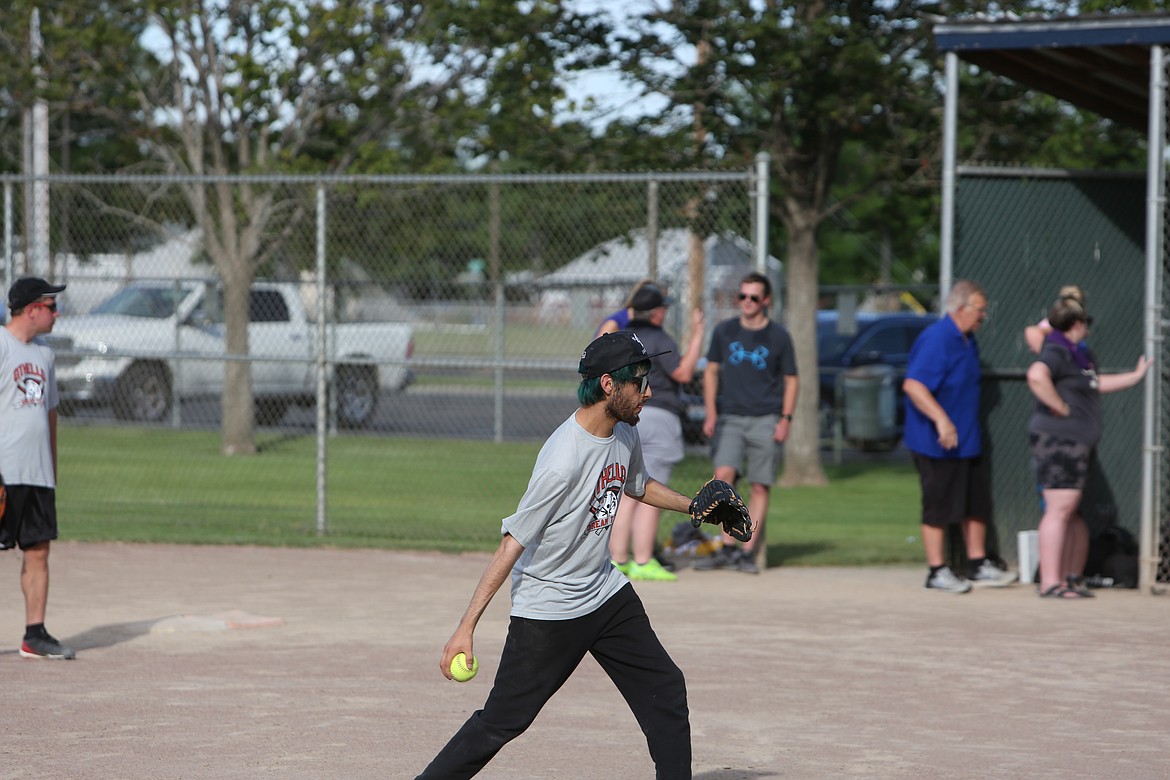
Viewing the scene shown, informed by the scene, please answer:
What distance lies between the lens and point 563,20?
48.4 feet

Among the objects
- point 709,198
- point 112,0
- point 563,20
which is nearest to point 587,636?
point 709,198

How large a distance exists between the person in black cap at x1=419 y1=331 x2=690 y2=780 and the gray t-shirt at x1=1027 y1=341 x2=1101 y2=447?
543cm

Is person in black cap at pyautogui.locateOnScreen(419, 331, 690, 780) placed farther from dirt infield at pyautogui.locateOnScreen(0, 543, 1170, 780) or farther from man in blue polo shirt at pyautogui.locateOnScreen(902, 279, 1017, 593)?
man in blue polo shirt at pyautogui.locateOnScreen(902, 279, 1017, 593)

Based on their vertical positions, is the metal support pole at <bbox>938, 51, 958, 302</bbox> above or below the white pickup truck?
above

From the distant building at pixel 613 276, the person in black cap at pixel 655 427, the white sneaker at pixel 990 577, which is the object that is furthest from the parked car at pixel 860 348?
the person in black cap at pixel 655 427

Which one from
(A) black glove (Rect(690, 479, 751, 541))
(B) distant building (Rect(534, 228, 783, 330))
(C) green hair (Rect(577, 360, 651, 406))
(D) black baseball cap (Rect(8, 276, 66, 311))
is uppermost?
(B) distant building (Rect(534, 228, 783, 330))

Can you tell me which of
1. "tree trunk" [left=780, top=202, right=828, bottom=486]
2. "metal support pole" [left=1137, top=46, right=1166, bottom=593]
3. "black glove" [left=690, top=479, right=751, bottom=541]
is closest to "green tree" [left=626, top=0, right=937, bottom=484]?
"tree trunk" [left=780, top=202, right=828, bottom=486]

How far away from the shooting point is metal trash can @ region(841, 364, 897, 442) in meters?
18.6

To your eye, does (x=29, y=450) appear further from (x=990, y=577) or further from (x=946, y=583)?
(x=990, y=577)

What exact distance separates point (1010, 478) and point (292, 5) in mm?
9108

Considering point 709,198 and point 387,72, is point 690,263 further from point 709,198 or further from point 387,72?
point 387,72

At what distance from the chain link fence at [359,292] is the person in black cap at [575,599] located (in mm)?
8721

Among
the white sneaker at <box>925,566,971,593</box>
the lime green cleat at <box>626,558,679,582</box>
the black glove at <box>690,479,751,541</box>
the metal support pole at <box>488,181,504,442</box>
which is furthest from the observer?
the metal support pole at <box>488,181,504,442</box>

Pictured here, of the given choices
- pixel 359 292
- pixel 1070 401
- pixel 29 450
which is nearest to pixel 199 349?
pixel 359 292
